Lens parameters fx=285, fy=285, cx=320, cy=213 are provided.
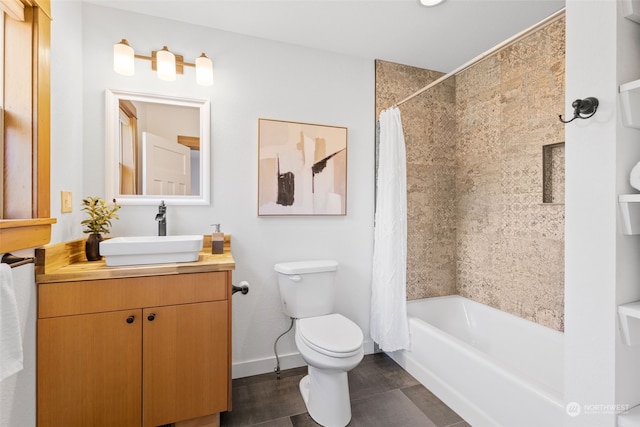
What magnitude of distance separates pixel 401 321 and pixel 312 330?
0.77m

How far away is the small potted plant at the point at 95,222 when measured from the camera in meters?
1.52

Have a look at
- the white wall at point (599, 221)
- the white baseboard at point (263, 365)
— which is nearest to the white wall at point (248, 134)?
the white baseboard at point (263, 365)

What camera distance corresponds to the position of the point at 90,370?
1.30 m

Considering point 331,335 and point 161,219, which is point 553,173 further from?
point 161,219

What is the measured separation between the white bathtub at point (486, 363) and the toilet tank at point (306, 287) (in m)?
0.70

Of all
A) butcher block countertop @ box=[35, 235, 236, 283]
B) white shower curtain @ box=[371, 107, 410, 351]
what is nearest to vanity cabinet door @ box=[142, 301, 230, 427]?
butcher block countertop @ box=[35, 235, 236, 283]

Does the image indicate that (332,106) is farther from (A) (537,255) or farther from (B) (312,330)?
(A) (537,255)

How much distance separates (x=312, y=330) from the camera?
1.69 metres

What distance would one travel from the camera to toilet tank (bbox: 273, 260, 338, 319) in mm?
1908

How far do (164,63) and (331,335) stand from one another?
192cm

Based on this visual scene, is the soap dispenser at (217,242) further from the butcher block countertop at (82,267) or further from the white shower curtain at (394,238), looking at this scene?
the white shower curtain at (394,238)

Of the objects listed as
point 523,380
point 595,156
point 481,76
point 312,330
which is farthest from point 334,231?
point 481,76

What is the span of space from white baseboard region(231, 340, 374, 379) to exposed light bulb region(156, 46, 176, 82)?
1.96 metres

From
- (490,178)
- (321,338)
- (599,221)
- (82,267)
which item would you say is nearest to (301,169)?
(321,338)
